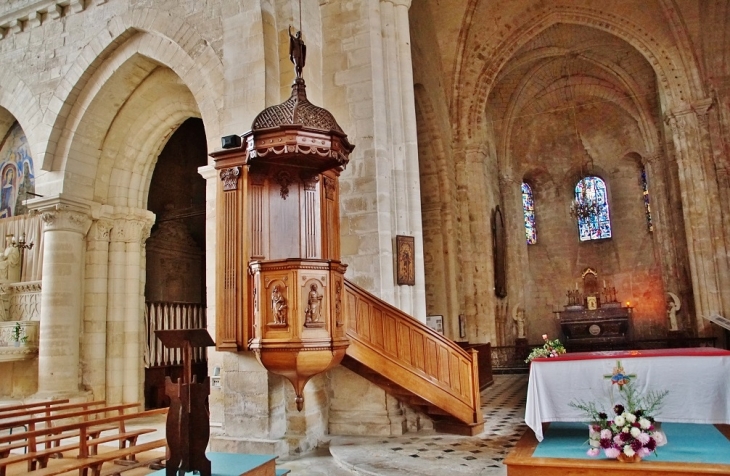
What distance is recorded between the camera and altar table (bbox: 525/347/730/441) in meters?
5.50

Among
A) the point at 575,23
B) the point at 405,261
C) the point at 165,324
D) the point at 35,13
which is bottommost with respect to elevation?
the point at 165,324

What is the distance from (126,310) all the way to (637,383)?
884 cm

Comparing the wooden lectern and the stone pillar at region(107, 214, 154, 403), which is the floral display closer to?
the wooden lectern

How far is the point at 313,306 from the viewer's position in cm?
591

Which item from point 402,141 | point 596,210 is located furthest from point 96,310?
point 596,210

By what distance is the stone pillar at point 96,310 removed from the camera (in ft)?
33.4

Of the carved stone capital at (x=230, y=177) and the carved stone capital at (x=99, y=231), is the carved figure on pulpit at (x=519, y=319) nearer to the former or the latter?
the carved stone capital at (x=99, y=231)

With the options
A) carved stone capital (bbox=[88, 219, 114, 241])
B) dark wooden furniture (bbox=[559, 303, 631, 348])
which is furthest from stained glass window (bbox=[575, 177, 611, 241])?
carved stone capital (bbox=[88, 219, 114, 241])

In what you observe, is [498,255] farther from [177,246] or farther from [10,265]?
[10,265]

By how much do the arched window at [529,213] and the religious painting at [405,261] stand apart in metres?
15.0

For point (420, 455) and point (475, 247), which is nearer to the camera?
point (420, 455)

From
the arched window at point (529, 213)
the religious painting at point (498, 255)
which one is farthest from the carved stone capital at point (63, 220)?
the arched window at point (529, 213)

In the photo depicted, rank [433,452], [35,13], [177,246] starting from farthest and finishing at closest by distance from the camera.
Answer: [177,246]
[35,13]
[433,452]

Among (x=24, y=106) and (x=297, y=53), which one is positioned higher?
(x=24, y=106)
